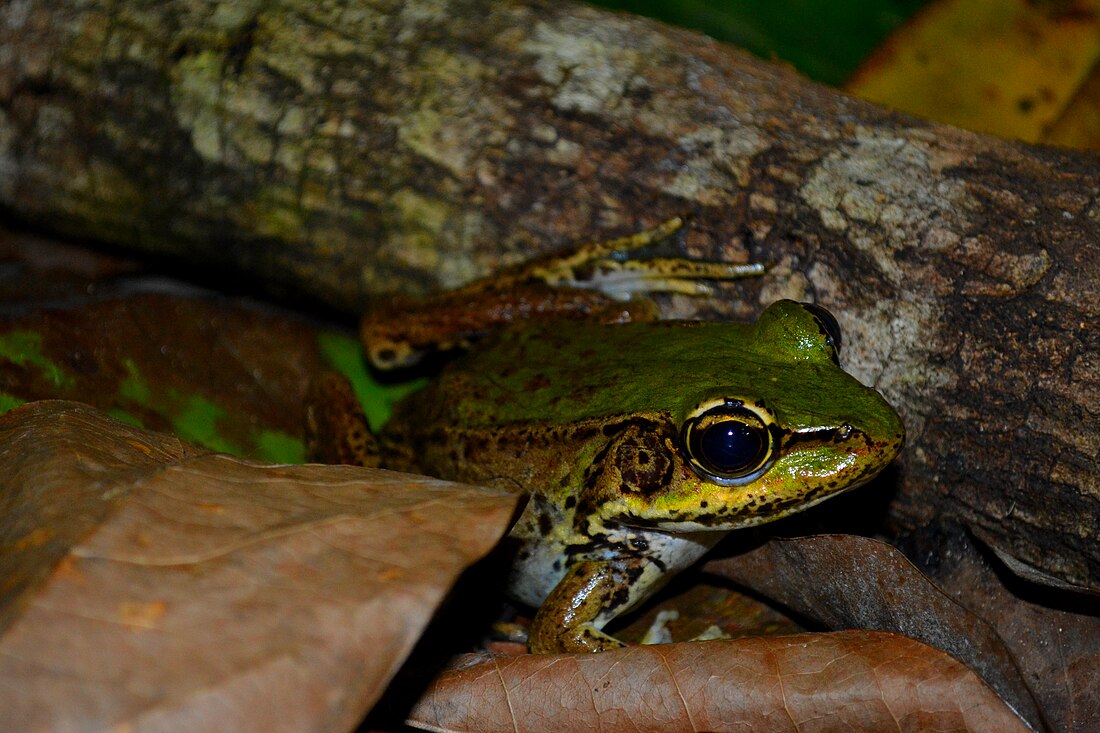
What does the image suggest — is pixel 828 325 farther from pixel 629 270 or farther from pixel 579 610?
pixel 579 610

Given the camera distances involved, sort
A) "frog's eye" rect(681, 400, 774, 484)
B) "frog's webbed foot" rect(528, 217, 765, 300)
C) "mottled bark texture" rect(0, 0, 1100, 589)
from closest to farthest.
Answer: "frog's eye" rect(681, 400, 774, 484) < "mottled bark texture" rect(0, 0, 1100, 589) < "frog's webbed foot" rect(528, 217, 765, 300)

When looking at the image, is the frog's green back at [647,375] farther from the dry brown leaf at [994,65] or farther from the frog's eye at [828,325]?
the dry brown leaf at [994,65]

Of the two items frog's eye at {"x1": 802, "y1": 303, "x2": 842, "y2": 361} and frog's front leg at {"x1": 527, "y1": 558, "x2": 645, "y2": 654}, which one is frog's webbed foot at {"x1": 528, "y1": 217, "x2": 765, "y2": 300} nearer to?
frog's eye at {"x1": 802, "y1": 303, "x2": 842, "y2": 361}

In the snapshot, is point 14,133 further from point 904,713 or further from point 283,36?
point 904,713

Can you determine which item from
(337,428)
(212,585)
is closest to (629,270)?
(337,428)

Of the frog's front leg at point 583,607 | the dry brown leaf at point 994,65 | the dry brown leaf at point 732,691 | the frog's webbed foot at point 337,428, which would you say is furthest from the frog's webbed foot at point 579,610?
the dry brown leaf at point 994,65

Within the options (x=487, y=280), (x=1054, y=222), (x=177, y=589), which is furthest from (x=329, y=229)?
(x=1054, y=222)

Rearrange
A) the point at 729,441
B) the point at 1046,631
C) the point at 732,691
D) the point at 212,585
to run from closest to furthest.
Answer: the point at 212,585
the point at 732,691
the point at 1046,631
the point at 729,441

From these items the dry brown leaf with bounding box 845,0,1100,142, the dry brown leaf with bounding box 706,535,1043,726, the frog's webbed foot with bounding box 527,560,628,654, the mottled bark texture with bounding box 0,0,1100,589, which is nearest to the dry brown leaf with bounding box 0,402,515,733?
the frog's webbed foot with bounding box 527,560,628,654
